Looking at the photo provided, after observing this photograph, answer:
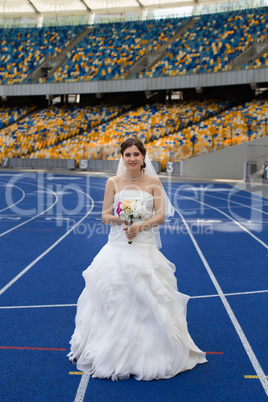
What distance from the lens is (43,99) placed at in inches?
1946

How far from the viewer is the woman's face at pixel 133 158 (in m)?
4.35

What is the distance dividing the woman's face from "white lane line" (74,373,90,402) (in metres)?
1.77

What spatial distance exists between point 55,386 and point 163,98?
133ft

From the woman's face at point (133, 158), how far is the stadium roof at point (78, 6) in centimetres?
4553

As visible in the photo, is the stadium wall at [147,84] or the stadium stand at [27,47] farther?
the stadium stand at [27,47]

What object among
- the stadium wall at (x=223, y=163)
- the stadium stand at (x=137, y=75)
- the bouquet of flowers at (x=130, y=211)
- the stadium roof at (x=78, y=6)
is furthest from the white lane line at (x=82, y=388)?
the stadium roof at (x=78, y=6)

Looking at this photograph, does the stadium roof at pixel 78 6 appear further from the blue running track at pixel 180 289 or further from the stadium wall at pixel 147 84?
the blue running track at pixel 180 289

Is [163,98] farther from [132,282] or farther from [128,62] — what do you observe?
[132,282]

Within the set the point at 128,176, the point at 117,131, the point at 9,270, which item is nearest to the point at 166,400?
the point at 128,176

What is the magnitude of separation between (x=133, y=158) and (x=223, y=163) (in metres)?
26.0

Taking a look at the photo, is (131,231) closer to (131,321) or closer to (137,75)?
(131,321)

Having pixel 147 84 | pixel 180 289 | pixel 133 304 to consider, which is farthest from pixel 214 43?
pixel 133 304

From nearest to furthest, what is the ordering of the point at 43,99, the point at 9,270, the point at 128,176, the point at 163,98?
the point at 128,176, the point at 9,270, the point at 163,98, the point at 43,99

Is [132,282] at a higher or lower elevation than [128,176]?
lower
